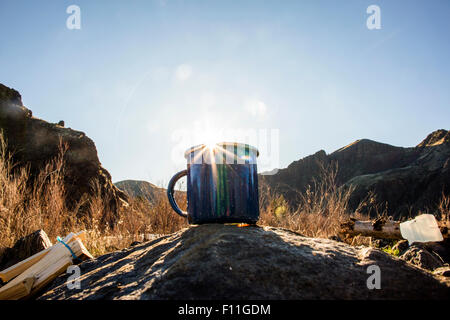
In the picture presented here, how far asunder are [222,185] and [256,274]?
0.57 metres

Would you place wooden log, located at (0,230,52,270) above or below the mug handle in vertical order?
below

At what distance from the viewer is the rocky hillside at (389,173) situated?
40.7m

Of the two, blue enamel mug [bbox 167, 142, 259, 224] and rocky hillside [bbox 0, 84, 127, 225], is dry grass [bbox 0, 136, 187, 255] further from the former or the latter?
rocky hillside [bbox 0, 84, 127, 225]

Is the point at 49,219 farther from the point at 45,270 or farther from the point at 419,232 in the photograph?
the point at 419,232

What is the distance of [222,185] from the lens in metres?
1.46

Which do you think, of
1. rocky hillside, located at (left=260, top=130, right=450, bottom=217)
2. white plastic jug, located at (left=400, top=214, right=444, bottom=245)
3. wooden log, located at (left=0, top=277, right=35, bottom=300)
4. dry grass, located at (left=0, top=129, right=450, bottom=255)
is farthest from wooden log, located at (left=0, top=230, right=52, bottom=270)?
rocky hillside, located at (left=260, top=130, right=450, bottom=217)

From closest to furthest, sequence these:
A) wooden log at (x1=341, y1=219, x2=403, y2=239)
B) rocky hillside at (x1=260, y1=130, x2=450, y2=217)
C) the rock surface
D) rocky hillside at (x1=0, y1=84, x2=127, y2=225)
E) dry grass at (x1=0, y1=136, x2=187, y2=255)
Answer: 1. the rock surface
2. dry grass at (x1=0, y1=136, x2=187, y2=255)
3. wooden log at (x1=341, y1=219, x2=403, y2=239)
4. rocky hillside at (x1=0, y1=84, x2=127, y2=225)
5. rocky hillside at (x1=260, y1=130, x2=450, y2=217)

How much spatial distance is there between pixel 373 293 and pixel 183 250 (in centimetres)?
72

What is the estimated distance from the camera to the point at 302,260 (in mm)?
1069

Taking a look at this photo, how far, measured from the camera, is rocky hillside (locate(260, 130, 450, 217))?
4066 cm

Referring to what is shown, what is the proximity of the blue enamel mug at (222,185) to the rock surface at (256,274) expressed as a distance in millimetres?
152

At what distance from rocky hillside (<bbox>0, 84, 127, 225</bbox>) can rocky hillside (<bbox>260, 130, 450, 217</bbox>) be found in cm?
2598

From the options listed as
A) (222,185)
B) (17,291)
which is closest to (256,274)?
(222,185)
